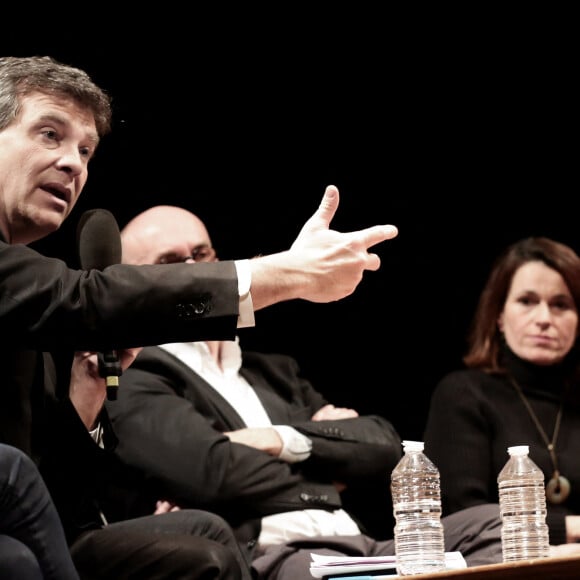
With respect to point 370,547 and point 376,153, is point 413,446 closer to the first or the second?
point 370,547

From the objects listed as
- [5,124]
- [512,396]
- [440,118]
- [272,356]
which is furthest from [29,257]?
[440,118]

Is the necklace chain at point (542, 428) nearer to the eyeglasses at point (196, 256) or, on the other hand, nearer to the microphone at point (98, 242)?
the eyeglasses at point (196, 256)

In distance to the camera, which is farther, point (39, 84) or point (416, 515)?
point (39, 84)

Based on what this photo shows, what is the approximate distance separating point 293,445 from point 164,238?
2.52 feet

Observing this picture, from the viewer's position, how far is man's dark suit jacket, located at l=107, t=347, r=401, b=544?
8.75ft

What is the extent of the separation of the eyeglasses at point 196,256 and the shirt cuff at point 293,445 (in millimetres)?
611

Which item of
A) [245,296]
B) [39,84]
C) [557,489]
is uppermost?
[39,84]

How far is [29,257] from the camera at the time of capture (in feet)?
6.48

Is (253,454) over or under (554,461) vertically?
over

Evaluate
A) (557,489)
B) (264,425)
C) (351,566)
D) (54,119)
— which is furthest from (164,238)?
(351,566)

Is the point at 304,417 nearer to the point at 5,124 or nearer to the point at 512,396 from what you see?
the point at 512,396

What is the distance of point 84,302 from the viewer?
6.34 feet

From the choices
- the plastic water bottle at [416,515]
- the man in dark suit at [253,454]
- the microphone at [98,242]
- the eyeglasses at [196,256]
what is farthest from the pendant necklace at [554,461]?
the microphone at [98,242]

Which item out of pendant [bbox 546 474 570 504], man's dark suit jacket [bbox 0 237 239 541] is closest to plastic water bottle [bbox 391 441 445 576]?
man's dark suit jacket [bbox 0 237 239 541]
